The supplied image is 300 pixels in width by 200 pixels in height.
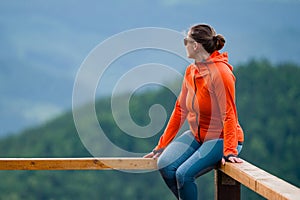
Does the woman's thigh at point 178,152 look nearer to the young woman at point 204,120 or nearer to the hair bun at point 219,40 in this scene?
the young woman at point 204,120

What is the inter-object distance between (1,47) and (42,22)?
588 cm

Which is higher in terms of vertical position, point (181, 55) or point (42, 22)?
point (181, 55)

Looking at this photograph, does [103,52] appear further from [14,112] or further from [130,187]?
[14,112]

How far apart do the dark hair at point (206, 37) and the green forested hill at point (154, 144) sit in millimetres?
20153

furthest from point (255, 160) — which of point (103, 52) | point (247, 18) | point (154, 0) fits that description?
point (154, 0)

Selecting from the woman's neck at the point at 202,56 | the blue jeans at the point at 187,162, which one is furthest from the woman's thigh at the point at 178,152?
the woman's neck at the point at 202,56

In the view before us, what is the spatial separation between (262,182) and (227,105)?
0.49 meters

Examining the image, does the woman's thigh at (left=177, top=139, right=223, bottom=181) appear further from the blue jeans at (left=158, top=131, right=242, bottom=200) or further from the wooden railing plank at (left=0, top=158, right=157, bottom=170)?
the wooden railing plank at (left=0, top=158, right=157, bottom=170)

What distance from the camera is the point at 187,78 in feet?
8.58

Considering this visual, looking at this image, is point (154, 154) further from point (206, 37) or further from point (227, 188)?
point (206, 37)

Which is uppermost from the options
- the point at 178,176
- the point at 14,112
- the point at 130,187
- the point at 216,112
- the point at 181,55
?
the point at 181,55

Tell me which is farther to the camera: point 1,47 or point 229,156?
point 1,47

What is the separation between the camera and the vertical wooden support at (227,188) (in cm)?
258

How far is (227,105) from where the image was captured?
240cm
